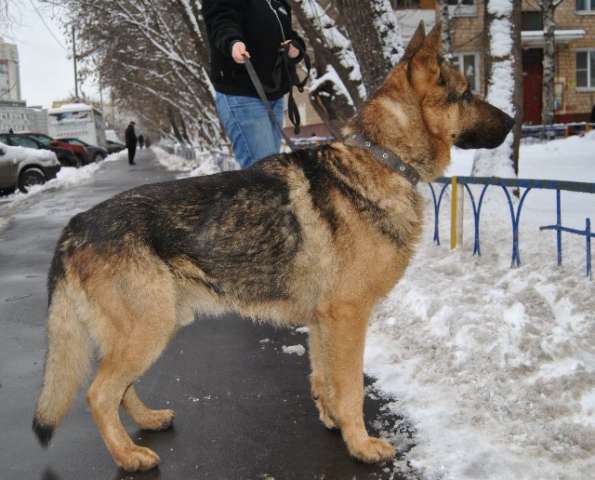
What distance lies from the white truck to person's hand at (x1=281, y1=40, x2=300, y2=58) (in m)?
48.1

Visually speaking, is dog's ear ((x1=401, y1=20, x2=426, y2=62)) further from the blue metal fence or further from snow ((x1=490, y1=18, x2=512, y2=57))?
snow ((x1=490, y1=18, x2=512, y2=57))

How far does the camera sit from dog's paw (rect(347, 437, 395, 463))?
2949 mm

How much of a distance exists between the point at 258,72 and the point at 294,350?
216 cm

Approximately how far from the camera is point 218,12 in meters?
4.51

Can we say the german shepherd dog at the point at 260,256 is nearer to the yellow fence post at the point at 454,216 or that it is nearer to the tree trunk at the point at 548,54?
the yellow fence post at the point at 454,216

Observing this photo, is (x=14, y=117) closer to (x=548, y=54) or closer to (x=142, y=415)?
(x=548, y=54)

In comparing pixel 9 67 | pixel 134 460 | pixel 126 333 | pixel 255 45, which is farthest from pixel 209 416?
pixel 9 67

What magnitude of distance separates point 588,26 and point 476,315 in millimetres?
31269

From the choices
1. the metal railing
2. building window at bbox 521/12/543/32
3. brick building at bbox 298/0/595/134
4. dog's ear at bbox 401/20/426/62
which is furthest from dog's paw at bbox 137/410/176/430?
building window at bbox 521/12/543/32

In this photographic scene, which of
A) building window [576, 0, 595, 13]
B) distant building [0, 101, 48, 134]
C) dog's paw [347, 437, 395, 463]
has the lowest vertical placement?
dog's paw [347, 437, 395, 463]

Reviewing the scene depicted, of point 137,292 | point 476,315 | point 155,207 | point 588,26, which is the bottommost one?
point 476,315

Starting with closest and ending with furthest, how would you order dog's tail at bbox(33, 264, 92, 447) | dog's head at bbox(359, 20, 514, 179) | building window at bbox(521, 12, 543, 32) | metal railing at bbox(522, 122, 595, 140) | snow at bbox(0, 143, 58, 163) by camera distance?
1. dog's tail at bbox(33, 264, 92, 447)
2. dog's head at bbox(359, 20, 514, 179)
3. snow at bbox(0, 143, 58, 163)
4. metal railing at bbox(522, 122, 595, 140)
5. building window at bbox(521, 12, 543, 32)

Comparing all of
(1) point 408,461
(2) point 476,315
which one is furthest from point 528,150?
(1) point 408,461

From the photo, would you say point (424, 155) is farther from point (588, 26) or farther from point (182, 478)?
point (588, 26)
